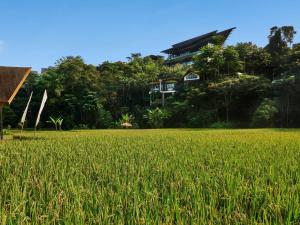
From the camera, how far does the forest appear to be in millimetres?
27953

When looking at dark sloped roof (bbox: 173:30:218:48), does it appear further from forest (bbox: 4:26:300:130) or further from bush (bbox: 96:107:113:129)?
bush (bbox: 96:107:113:129)

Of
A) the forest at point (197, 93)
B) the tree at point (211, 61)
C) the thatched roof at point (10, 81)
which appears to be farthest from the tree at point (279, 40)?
the thatched roof at point (10, 81)

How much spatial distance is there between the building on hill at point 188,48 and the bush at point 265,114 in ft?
51.3

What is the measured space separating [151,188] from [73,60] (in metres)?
33.5

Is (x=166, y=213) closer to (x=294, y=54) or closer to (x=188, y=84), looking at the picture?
(x=294, y=54)

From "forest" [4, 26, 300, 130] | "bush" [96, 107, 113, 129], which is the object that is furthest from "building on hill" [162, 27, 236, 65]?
"bush" [96, 107, 113, 129]

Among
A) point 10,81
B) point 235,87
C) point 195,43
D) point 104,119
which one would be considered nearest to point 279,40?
point 235,87

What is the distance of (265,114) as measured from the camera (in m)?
26.5

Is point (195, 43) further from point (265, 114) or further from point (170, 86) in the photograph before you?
point (265, 114)

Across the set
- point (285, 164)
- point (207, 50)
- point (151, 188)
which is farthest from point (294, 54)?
point (151, 188)

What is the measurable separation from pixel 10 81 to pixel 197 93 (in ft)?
65.4

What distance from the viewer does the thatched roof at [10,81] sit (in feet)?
45.6

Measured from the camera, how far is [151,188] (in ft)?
12.7

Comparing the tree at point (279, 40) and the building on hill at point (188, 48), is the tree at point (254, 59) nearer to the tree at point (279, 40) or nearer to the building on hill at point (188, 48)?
the tree at point (279, 40)
